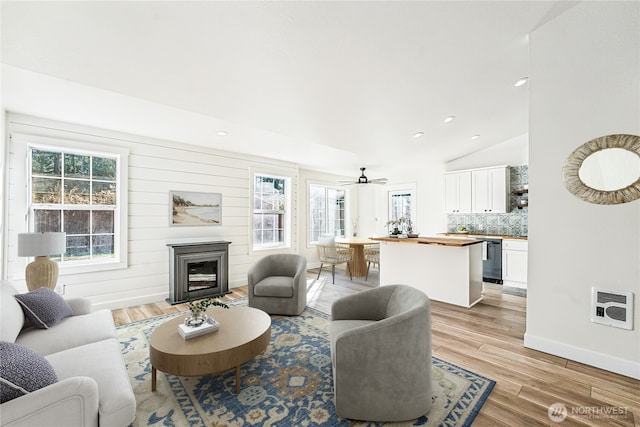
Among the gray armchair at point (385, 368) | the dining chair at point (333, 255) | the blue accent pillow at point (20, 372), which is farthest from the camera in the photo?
the dining chair at point (333, 255)

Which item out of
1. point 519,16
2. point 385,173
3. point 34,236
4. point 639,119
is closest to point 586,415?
point 639,119

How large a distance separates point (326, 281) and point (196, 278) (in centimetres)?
237

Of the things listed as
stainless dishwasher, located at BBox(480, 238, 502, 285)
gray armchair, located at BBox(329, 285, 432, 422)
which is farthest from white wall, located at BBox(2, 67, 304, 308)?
stainless dishwasher, located at BBox(480, 238, 502, 285)

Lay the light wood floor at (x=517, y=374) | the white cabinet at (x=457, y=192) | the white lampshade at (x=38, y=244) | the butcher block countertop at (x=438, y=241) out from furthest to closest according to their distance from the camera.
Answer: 1. the white cabinet at (x=457, y=192)
2. the butcher block countertop at (x=438, y=241)
3. the white lampshade at (x=38, y=244)
4. the light wood floor at (x=517, y=374)

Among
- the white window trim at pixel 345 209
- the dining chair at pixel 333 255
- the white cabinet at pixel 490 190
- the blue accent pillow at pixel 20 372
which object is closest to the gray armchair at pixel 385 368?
the blue accent pillow at pixel 20 372

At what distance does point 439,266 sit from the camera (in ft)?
13.2

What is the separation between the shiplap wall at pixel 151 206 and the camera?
3.18 metres

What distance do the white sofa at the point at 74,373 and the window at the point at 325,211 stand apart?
4872mm

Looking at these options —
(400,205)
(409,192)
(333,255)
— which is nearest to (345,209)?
(400,205)

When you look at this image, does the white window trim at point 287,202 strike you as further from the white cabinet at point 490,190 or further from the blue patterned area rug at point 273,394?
the white cabinet at point 490,190

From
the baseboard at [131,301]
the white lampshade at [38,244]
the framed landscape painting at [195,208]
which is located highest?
the framed landscape painting at [195,208]

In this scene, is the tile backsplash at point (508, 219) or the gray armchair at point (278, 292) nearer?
the gray armchair at point (278, 292)

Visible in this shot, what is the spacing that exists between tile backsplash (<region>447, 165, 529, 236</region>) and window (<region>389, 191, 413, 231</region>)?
122cm

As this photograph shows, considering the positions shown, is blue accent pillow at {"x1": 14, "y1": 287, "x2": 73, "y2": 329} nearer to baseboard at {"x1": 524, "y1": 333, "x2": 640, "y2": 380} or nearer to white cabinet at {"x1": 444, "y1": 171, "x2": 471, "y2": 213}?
baseboard at {"x1": 524, "y1": 333, "x2": 640, "y2": 380}
